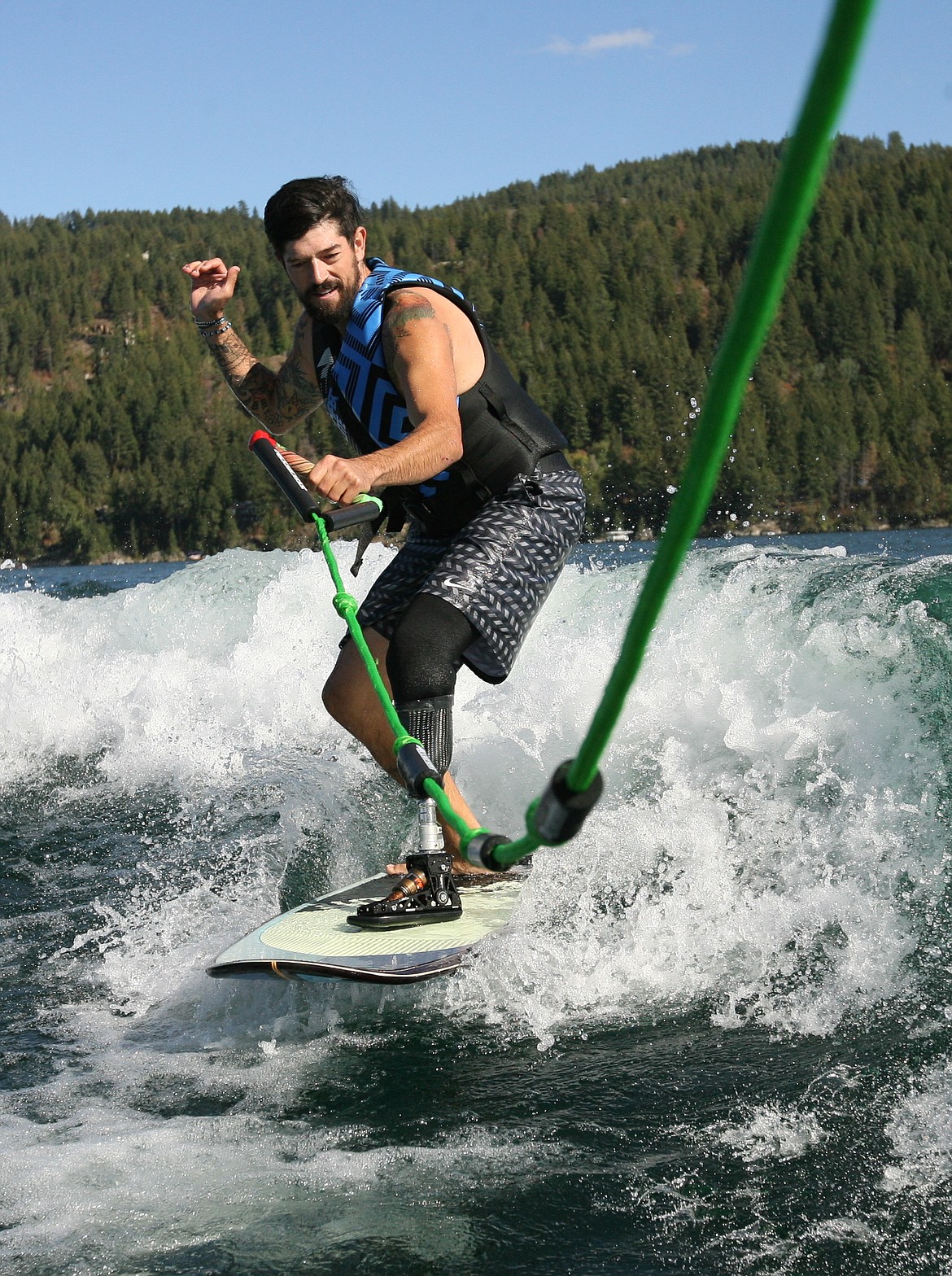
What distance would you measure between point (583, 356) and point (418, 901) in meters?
112

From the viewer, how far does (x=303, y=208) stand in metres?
3.63

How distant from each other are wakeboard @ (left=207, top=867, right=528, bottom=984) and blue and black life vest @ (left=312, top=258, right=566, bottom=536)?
124 centimetres

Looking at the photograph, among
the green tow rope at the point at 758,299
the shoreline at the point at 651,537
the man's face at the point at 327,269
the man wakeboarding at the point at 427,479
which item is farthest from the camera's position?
the shoreline at the point at 651,537

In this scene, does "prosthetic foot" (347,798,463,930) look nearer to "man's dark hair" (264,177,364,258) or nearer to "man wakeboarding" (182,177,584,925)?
"man wakeboarding" (182,177,584,925)

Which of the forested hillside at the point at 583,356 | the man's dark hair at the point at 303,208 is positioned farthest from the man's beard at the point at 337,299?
the forested hillside at the point at 583,356

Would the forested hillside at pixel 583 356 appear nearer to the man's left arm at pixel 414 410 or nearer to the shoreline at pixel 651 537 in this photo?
the shoreline at pixel 651 537

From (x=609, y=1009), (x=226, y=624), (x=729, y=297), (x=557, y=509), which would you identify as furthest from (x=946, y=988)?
(x=729, y=297)

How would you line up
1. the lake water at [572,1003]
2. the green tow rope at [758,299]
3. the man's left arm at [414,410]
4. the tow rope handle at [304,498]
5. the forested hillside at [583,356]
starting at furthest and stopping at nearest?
the forested hillside at [583,356] → the tow rope handle at [304,498] → the man's left arm at [414,410] → the lake water at [572,1003] → the green tow rope at [758,299]

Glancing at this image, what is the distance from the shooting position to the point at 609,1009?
3.48 meters

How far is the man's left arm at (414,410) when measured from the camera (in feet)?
9.30

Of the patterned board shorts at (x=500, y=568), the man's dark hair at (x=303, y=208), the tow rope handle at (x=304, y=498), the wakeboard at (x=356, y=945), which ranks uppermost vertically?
the man's dark hair at (x=303, y=208)

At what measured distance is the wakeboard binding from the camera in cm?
371

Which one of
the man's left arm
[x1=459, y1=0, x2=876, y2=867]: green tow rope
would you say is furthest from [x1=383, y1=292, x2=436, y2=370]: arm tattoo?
[x1=459, y1=0, x2=876, y2=867]: green tow rope

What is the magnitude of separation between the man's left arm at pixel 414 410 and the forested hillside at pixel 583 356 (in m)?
65.2
